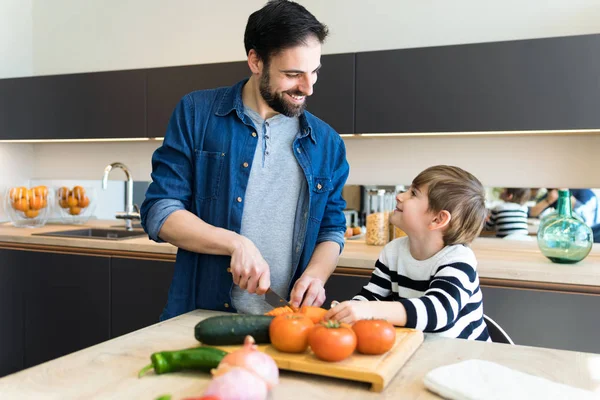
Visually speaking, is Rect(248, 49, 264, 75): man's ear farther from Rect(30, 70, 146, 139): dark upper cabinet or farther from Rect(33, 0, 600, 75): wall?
Rect(30, 70, 146, 139): dark upper cabinet

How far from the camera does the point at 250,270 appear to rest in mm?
1416

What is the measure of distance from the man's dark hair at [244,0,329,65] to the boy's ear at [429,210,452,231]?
607 mm

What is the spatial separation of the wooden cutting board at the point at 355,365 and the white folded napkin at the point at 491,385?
0.08 metres

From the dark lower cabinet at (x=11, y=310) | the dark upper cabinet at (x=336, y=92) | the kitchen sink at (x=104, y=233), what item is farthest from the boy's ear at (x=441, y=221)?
the dark lower cabinet at (x=11, y=310)

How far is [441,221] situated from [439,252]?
3.4 inches

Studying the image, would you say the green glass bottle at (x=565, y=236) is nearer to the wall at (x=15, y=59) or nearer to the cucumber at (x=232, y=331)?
the cucumber at (x=232, y=331)

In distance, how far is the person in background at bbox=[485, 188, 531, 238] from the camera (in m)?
3.04

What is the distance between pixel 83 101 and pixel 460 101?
2.21 meters

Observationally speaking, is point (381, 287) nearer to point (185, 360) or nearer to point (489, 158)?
point (185, 360)

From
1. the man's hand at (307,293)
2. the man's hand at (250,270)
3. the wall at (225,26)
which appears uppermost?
the wall at (225,26)

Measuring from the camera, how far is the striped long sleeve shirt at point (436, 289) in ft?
4.50

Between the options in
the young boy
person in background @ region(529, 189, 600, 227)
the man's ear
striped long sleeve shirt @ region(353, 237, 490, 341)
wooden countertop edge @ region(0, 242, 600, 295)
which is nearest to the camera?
striped long sleeve shirt @ region(353, 237, 490, 341)

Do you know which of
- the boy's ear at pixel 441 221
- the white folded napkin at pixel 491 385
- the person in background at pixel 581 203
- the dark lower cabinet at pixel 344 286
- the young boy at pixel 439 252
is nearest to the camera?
the white folded napkin at pixel 491 385

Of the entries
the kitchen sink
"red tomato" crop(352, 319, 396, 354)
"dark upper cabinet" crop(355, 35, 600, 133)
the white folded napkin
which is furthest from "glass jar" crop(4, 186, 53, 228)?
the white folded napkin
